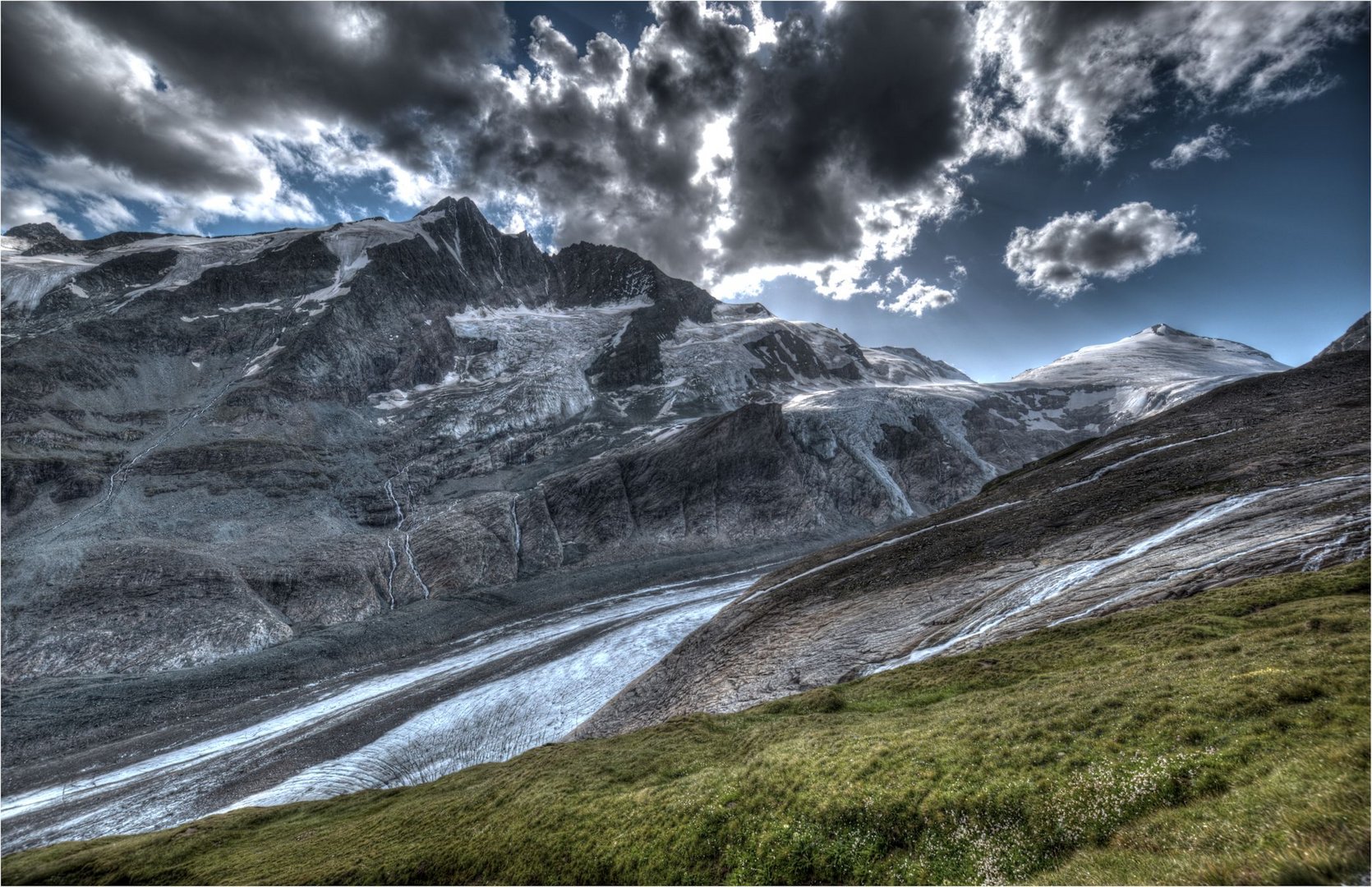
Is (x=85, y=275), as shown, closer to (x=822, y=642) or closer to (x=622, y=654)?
(x=622, y=654)

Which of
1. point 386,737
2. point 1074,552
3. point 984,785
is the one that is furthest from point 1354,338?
point 386,737

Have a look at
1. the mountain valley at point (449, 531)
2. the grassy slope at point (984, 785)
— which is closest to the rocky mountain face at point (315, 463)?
the mountain valley at point (449, 531)

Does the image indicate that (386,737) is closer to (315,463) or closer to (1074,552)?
(1074,552)

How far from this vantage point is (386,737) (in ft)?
158

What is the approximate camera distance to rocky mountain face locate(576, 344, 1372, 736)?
26812 millimetres

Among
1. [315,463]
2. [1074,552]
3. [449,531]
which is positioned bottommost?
[1074,552]

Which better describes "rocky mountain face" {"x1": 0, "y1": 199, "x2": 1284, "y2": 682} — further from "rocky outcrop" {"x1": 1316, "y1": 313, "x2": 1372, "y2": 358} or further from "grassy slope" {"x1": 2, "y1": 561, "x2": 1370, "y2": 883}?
"grassy slope" {"x1": 2, "y1": 561, "x2": 1370, "y2": 883}

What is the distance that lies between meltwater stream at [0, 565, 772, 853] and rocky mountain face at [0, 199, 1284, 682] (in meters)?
27.3

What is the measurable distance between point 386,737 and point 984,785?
53.3 meters

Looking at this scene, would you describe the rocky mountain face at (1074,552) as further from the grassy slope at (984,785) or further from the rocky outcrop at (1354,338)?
the rocky outcrop at (1354,338)

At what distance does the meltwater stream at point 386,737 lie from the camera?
4056 centimetres

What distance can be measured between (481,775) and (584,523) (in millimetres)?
95900

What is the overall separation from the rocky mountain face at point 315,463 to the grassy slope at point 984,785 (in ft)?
232

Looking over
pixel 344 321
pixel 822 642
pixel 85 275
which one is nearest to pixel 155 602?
pixel 822 642
